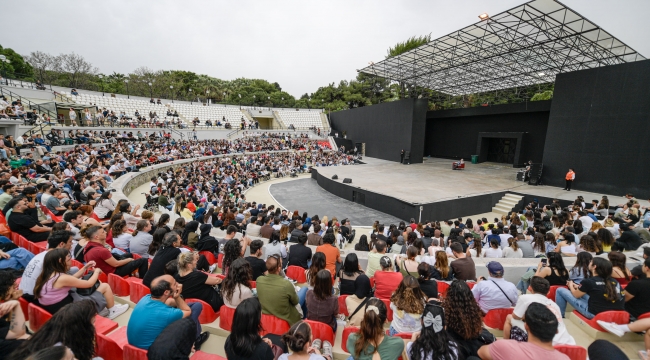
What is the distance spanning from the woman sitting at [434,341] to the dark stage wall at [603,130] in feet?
49.4

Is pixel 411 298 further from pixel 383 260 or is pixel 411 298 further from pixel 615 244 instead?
pixel 615 244

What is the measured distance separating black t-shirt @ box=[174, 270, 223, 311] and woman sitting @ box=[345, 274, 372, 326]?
1.67 metres

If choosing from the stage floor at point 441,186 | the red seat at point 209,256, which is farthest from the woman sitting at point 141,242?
the stage floor at point 441,186

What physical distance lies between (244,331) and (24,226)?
5295 millimetres

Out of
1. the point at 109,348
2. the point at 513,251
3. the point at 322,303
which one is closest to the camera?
the point at 109,348

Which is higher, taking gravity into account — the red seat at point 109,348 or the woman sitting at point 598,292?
the woman sitting at point 598,292

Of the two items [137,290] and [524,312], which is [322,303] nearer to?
[524,312]

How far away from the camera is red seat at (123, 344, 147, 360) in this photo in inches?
86.6

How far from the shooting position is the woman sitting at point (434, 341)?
2037 mm

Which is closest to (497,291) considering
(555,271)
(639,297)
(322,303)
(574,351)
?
(574,351)

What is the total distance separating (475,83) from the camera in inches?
947

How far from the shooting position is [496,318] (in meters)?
3.25

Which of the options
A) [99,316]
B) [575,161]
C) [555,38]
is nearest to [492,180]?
[575,161]

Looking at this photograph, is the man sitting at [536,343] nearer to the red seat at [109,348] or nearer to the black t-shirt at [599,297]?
the black t-shirt at [599,297]
